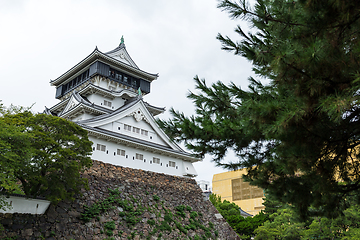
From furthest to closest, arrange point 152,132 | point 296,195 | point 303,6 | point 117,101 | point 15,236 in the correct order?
point 117,101, point 152,132, point 15,236, point 296,195, point 303,6

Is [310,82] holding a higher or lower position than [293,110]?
higher

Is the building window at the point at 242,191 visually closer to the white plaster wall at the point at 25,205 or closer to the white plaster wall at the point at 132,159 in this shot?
the white plaster wall at the point at 132,159

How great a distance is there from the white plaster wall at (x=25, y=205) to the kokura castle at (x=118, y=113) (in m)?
4.64

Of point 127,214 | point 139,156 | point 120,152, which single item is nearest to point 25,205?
point 127,214

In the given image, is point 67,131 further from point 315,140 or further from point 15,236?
point 315,140

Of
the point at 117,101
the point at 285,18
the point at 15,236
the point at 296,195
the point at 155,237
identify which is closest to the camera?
the point at 285,18

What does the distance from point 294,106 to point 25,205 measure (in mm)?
10123

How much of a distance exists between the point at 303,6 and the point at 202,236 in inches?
554

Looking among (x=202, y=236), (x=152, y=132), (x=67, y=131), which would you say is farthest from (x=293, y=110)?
(x=152, y=132)

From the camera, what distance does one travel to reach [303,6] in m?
3.54

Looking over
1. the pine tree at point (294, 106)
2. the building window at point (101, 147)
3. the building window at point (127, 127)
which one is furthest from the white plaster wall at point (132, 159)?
the pine tree at point (294, 106)

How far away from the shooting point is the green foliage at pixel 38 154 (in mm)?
8297

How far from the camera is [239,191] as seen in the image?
50875 millimetres

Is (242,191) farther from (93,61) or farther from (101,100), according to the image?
(93,61)
